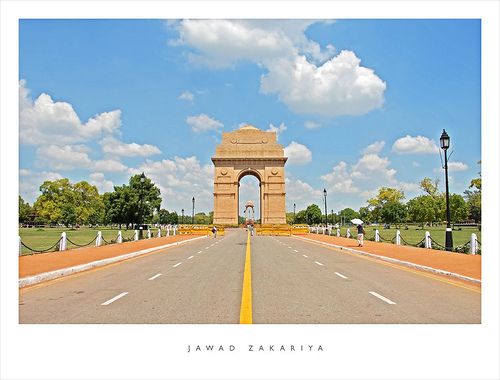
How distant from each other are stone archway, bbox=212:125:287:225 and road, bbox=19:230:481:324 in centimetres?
8035

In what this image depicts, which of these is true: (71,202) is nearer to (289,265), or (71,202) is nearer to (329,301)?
(289,265)

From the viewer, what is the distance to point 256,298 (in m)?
8.97

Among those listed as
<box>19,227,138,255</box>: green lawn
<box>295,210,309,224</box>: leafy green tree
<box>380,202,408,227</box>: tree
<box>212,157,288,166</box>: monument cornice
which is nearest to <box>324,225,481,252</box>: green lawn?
<box>19,227,138,255</box>: green lawn

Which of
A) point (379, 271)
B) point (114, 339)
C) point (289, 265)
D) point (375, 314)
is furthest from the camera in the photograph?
point (289, 265)

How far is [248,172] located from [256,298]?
9033 centimetres

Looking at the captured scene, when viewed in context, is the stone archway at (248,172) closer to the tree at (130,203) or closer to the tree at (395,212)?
the tree at (130,203)

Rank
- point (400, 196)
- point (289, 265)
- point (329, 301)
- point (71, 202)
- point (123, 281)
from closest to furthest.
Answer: point (329, 301) → point (123, 281) → point (289, 265) → point (71, 202) → point (400, 196)

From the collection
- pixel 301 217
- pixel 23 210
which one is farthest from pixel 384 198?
pixel 23 210

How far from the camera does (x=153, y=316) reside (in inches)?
282

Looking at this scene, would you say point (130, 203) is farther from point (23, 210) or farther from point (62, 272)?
point (62, 272)

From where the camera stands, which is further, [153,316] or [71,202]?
[71,202]

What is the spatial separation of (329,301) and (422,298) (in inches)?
84.5

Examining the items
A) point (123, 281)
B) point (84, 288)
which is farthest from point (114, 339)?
point (123, 281)

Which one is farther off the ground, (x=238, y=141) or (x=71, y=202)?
(x=238, y=141)
